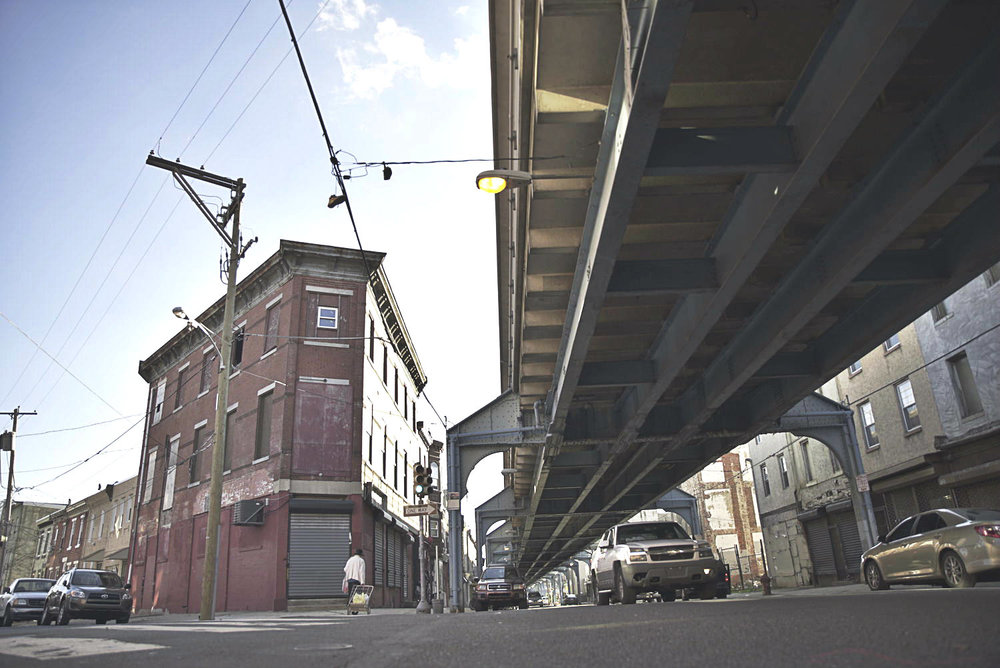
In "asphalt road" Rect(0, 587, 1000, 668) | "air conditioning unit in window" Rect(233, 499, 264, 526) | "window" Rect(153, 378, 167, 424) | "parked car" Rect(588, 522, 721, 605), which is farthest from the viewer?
"window" Rect(153, 378, 167, 424)

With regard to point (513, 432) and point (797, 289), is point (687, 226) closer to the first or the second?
point (797, 289)

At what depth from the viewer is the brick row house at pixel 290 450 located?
24297 mm

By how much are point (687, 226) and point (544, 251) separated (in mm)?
2283

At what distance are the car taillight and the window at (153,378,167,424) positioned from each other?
3411 cm

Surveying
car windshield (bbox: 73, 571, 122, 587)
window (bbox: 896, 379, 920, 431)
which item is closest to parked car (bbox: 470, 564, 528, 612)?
car windshield (bbox: 73, 571, 122, 587)

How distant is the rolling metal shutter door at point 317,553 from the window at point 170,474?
408 inches

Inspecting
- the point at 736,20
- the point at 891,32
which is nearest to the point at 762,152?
the point at 736,20

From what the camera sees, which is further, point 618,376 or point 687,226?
point 618,376

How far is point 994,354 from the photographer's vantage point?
63.3ft

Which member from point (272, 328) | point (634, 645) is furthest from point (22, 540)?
point (634, 645)

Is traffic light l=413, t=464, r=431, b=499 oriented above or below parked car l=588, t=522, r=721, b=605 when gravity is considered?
above

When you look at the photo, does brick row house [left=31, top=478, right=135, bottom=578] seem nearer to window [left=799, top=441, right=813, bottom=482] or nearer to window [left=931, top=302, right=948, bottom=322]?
window [left=799, top=441, right=813, bottom=482]

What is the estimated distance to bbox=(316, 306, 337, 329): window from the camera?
27125 millimetres

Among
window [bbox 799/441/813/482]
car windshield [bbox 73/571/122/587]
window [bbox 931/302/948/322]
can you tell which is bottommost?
car windshield [bbox 73/571/122/587]
